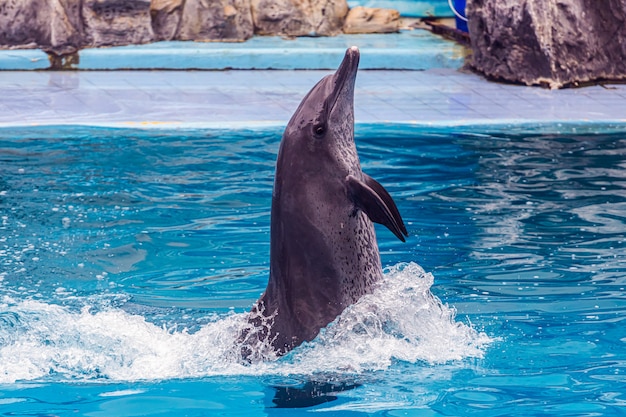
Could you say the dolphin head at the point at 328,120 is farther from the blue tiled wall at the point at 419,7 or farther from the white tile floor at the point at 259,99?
the blue tiled wall at the point at 419,7

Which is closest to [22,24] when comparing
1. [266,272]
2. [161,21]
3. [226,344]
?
[161,21]

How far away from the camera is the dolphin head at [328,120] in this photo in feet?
12.5

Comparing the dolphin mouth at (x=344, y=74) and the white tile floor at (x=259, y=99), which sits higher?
the dolphin mouth at (x=344, y=74)

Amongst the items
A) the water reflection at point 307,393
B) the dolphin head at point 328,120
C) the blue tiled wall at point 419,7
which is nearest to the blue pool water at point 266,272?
the water reflection at point 307,393

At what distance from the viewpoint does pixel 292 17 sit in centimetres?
1317

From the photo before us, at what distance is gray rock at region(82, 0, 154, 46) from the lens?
12.4 meters

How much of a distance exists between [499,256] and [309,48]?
6974 millimetres

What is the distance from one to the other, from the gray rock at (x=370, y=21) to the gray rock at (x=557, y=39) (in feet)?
8.14

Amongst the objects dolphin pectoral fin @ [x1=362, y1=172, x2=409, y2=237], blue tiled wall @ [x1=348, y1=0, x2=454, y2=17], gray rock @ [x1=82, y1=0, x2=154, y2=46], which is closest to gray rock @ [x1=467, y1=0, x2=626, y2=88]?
blue tiled wall @ [x1=348, y1=0, x2=454, y2=17]

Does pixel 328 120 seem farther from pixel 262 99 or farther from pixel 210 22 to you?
pixel 210 22

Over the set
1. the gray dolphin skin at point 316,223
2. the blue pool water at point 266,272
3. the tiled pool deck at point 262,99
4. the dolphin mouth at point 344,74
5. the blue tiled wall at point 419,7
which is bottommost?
the blue pool water at point 266,272

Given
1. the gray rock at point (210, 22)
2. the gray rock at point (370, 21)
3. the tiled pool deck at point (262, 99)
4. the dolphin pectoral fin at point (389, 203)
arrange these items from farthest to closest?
the gray rock at point (370, 21) < the gray rock at point (210, 22) < the tiled pool deck at point (262, 99) < the dolphin pectoral fin at point (389, 203)

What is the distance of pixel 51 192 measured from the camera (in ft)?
22.8

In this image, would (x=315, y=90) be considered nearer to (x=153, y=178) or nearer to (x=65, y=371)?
(x=65, y=371)
